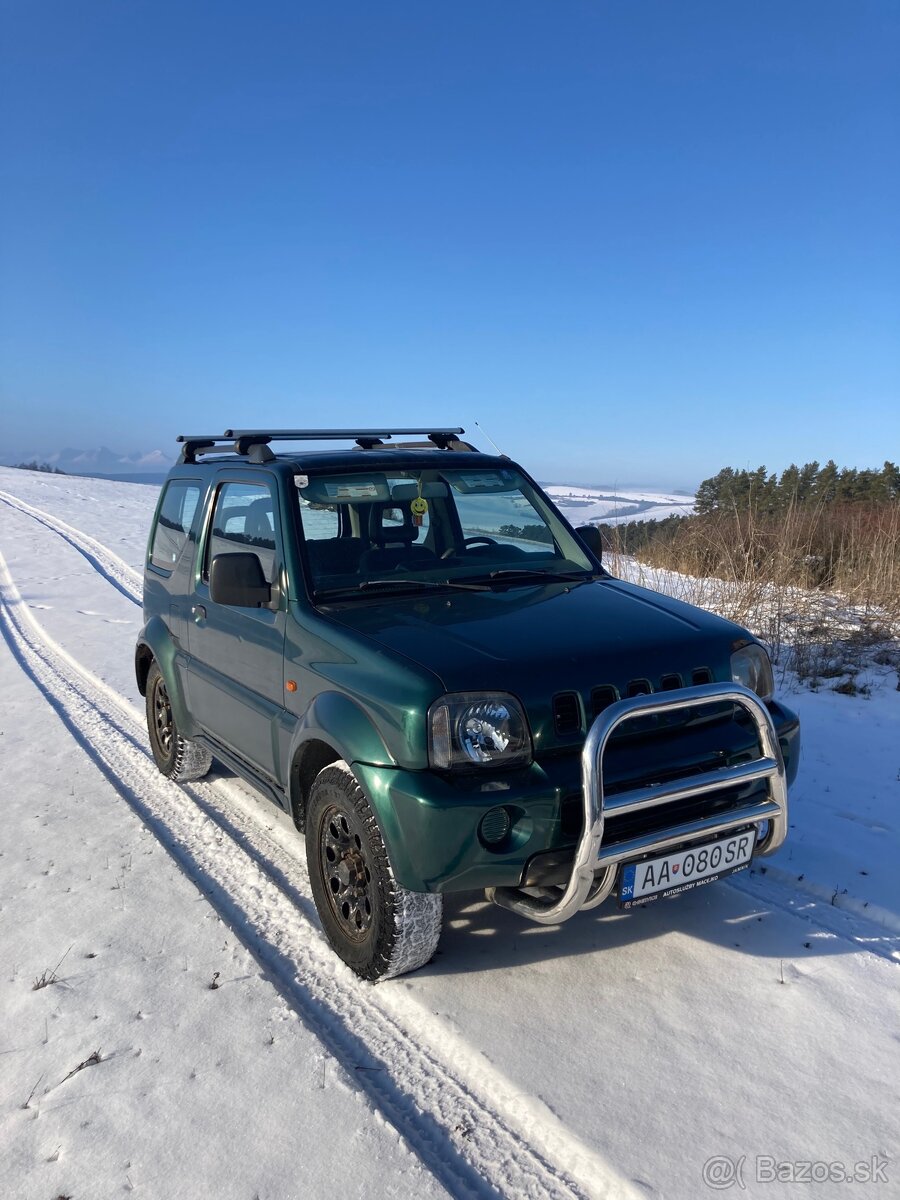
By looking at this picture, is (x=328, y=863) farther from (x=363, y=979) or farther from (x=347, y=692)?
(x=347, y=692)

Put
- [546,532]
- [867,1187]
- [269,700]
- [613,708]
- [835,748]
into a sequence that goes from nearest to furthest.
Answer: [867,1187] → [613,708] → [269,700] → [546,532] → [835,748]

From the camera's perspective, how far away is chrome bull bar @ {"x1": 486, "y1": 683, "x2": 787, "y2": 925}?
2781 mm

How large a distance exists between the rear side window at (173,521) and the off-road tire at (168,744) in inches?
27.8

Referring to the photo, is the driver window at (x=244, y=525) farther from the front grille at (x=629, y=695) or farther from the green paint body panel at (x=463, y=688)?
the front grille at (x=629, y=695)

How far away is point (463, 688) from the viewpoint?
9.62ft

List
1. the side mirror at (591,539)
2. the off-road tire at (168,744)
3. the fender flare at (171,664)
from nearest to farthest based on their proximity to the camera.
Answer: the side mirror at (591,539), the fender flare at (171,664), the off-road tire at (168,744)

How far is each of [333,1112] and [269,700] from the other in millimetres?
1791

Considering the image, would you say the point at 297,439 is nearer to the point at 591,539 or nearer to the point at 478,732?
the point at 591,539

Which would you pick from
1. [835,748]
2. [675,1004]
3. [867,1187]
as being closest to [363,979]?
[675,1004]

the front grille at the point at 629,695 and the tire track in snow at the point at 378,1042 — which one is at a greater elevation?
the front grille at the point at 629,695

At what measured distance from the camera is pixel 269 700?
3.96m

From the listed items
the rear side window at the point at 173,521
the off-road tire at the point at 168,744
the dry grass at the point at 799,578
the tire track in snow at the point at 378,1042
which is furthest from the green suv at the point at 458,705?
the dry grass at the point at 799,578

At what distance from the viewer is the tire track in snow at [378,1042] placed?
2.43 meters

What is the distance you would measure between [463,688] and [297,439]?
7.79ft
